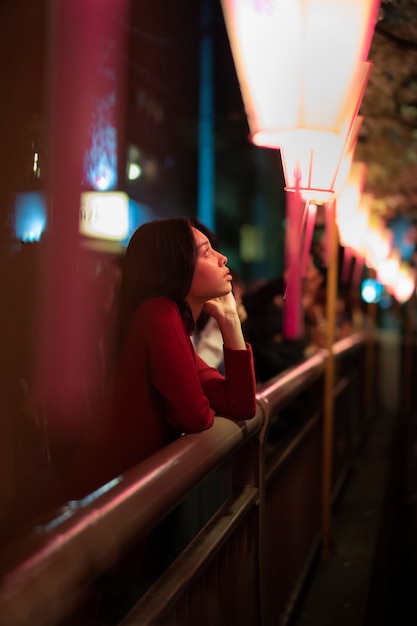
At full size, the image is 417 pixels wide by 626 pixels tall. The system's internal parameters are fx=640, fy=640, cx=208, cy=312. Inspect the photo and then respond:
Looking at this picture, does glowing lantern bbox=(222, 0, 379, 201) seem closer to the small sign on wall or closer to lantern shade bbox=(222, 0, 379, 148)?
lantern shade bbox=(222, 0, 379, 148)

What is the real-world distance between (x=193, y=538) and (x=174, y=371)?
21.8 inches

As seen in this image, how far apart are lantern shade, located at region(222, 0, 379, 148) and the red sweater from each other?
1.11m

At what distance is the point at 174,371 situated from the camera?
221 centimetres

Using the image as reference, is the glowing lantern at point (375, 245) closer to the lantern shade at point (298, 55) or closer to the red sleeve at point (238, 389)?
the lantern shade at point (298, 55)

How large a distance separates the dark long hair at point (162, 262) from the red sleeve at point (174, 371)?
0.16 metres

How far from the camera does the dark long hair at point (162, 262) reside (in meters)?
2.41

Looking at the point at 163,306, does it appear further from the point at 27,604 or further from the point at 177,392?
the point at 27,604

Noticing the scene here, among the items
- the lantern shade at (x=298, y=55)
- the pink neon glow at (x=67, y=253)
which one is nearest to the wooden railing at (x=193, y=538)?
the pink neon glow at (x=67, y=253)

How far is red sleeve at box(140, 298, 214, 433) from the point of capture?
86.8 inches

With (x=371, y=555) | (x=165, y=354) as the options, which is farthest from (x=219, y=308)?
(x=371, y=555)

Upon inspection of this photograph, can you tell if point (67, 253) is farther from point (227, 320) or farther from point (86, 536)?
point (86, 536)

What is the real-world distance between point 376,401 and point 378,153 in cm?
456

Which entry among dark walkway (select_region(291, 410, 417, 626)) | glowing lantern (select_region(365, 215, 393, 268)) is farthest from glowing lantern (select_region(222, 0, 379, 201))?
Answer: glowing lantern (select_region(365, 215, 393, 268))

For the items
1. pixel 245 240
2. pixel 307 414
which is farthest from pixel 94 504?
pixel 245 240
